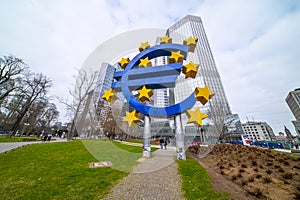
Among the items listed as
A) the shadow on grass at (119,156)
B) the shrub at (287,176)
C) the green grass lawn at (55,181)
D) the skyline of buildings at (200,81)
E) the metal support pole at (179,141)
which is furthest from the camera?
the skyline of buildings at (200,81)

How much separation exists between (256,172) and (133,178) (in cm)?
540

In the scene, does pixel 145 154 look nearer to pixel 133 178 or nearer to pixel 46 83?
pixel 133 178

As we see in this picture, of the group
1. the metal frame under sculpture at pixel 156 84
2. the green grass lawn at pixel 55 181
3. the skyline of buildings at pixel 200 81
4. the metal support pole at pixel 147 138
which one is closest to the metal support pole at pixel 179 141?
the metal frame under sculpture at pixel 156 84

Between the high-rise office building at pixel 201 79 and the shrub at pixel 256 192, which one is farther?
the high-rise office building at pixel 201 79

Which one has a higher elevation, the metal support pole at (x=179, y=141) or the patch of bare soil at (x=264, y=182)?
the metal support pole at (x=179, y=141)

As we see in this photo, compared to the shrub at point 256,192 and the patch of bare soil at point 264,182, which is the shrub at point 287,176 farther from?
the shrub at point 256,192

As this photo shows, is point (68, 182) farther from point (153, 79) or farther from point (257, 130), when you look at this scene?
point (257, 130)

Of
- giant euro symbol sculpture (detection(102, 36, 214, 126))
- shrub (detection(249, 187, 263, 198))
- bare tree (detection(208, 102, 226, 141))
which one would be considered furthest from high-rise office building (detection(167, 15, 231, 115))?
shrub (detection(249, 187, 263, 198))

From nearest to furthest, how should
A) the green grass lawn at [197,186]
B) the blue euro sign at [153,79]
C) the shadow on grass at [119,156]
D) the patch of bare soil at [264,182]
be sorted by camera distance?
1. the green grass lawn at [197,186]
2. the patch of bare soil at [264,182]
3. the shadow on grass at [119,156]
4. the blue euro sign at [153,79]

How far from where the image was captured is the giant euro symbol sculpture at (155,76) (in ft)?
26.9

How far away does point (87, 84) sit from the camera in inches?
870

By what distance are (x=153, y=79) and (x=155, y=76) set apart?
0.55 meters

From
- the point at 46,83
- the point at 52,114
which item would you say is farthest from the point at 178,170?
the point at 52,114

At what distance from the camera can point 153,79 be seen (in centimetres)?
891
